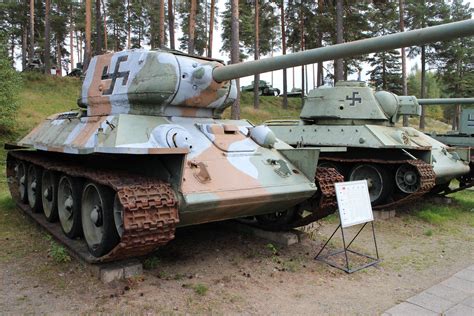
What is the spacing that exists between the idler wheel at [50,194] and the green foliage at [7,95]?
9.58m

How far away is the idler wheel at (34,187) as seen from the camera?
781cm

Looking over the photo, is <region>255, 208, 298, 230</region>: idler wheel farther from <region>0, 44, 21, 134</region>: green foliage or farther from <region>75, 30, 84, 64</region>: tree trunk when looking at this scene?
<region>75, 30, 84, 64</region>: tree trunk

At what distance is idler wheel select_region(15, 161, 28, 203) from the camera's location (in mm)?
8781

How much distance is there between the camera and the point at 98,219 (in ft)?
17.3

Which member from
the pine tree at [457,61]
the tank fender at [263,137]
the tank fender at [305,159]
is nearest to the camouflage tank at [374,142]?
the tank fender at [305,159]

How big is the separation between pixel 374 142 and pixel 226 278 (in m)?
5.13

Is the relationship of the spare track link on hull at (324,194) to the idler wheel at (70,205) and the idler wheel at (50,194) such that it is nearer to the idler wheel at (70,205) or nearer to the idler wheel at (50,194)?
the idler wheel at (70,205)

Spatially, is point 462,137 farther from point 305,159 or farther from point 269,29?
point 269,29

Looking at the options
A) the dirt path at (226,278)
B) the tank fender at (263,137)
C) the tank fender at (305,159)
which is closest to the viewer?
the dirt path at (226,278)

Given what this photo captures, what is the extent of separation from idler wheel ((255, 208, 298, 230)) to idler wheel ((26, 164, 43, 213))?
373 centimetres

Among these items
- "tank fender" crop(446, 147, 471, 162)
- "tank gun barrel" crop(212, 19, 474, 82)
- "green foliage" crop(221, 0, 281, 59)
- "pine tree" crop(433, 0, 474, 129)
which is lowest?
"tank fender" crop(446, 147, 471, 162)

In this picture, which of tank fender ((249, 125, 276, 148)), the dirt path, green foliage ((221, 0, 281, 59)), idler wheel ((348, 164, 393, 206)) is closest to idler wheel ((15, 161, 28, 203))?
the dirt path

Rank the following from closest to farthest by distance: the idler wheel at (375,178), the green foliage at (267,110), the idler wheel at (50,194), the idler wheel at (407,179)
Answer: the idler wheel at (50,194), the idler wheel at (407,179), the idler wheel at (375,178), the green foliage at (267,110)

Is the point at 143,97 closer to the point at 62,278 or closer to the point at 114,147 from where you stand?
the point at 114,147
